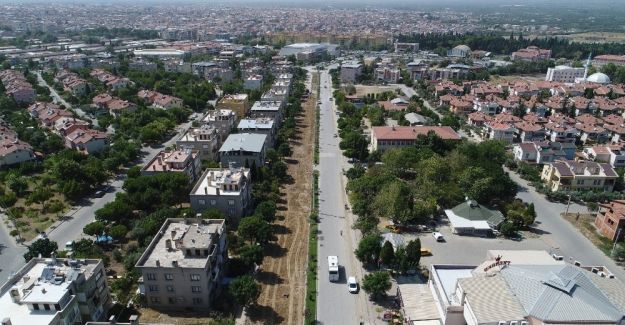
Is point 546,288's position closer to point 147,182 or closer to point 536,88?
point 147,182

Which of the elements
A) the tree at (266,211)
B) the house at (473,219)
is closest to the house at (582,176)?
the house at (473,219)

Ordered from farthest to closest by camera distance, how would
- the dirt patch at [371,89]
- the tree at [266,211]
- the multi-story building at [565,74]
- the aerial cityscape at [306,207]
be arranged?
1. the multi-story building at [565,74]
2. the dirt patch at [371,89]
3. the tree at [266,211]
4. the aerial cityscape at [306,207]

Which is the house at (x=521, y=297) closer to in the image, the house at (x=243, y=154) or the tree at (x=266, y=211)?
the tree at (x=266, y=211)

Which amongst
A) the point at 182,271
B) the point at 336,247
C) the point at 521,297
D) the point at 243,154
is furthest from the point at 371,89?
the point at 521,297

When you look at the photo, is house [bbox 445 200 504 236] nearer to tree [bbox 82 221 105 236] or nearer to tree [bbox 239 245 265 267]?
tree [bbox 239 245 265 267]

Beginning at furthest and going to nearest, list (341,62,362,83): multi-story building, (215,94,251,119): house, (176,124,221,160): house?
1. (341,62,362,83): multi-story building
2. (215,94,251,119): house
3. (176,124,221,160): house

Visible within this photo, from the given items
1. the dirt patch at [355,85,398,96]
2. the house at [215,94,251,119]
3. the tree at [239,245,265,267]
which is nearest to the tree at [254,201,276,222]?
the tree at [239,245,265,267]

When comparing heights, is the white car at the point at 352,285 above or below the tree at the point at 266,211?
below
